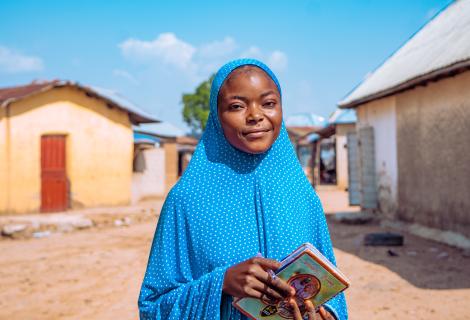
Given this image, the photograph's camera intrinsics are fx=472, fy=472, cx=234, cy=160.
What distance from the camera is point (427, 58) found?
8469mm

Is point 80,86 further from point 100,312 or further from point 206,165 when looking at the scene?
point 206,165

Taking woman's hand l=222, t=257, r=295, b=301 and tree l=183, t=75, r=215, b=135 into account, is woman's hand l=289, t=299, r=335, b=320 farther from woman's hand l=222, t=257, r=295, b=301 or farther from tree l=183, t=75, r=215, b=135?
tree l=183, t=75, r=215, b=135

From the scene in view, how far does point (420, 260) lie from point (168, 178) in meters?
19.7

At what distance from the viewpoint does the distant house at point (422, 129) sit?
734cm

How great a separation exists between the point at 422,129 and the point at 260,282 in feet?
26.5

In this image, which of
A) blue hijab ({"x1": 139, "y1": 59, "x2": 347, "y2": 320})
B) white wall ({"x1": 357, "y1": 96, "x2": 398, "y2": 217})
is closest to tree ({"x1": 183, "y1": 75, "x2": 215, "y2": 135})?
white wall ({"x1": 357, "y1": 96, "x2": 398, "y2": 217})

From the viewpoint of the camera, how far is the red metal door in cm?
1355

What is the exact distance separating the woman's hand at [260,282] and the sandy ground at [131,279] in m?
3.44

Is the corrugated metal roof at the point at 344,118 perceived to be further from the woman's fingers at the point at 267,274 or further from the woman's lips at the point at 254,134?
the woman's fingers at the point at 267,274

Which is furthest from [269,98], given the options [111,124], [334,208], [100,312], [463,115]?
[111,124]

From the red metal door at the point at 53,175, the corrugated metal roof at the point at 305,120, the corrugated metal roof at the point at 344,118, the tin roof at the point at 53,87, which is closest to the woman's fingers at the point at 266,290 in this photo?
the tin roof at the point at 53,87

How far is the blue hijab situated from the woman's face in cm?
5

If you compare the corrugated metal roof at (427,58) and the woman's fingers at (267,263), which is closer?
the woman's fingers at (267,263)

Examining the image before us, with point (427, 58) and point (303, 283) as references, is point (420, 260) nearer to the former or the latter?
point (427, 58)
